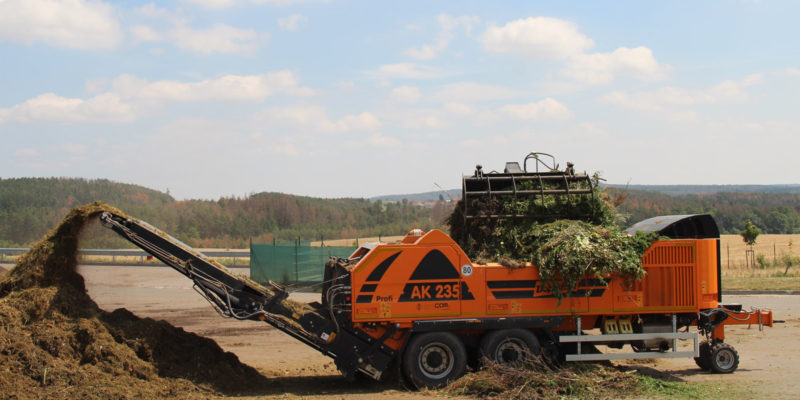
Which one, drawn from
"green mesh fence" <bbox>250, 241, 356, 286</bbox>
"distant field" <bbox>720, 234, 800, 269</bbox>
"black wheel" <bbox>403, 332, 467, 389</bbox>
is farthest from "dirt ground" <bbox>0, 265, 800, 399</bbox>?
"distant field" <bbox>720, 234, 800, 269</bbox>

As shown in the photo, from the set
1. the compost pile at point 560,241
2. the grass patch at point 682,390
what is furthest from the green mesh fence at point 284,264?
the grass patch at point 682,390

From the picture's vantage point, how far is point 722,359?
35.6ft

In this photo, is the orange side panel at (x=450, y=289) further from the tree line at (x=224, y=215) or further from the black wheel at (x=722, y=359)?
the tree line at (x=224, y=215)

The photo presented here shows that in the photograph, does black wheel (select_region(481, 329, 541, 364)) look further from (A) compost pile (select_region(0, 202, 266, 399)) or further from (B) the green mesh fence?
(B) the green mesh fence

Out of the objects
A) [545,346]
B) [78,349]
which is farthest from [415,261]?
[78,349]

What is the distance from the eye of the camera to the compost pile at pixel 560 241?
971 centimetres

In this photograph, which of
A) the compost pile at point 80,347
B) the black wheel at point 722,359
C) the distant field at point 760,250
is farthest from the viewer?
the distant field at point 760,250

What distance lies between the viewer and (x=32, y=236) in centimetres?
4944

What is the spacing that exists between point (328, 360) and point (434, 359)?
3384 mm

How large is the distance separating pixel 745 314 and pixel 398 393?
231 inches

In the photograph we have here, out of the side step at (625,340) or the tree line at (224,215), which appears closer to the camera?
the side step at (625,340)

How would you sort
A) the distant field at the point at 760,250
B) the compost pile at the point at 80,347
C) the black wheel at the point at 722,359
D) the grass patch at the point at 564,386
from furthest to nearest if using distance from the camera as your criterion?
the distant field at the point at 760,250 < the black wheel at the point at 722,359 < the grass patch at the point at 564,386 < the compost pile at the point at 80,347

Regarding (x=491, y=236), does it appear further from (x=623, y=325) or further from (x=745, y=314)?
(x=745, y=314)

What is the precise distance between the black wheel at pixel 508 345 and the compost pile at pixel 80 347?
3523 mm
